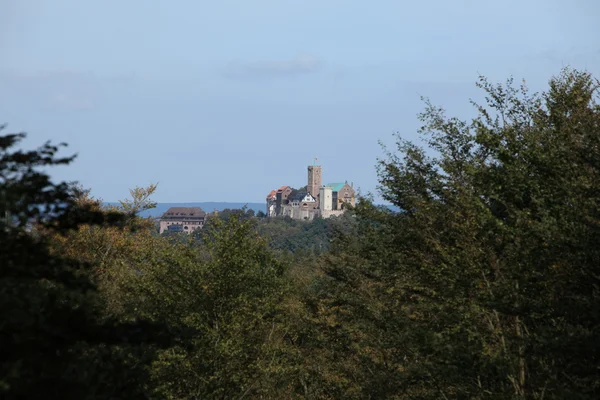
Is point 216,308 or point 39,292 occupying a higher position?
point 39,292

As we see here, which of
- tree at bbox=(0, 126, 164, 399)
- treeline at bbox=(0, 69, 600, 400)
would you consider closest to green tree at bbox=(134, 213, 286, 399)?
treeline at bbox=(0, 69, 600, 400)

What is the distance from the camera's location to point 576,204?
1573cm

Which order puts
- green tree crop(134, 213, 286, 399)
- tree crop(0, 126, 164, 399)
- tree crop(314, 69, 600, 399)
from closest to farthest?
tree crop(0, 126, 164, 399) < tree crop(314, 69, 600, 399) < green tree crop(134, 213, 286, 399)

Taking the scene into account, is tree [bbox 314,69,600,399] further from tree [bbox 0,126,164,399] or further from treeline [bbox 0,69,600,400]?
tree [bbox 0,126,164,399]

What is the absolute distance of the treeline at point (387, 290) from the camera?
8406mm

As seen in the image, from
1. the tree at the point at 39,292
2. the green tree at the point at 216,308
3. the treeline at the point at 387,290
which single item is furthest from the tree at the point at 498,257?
the tree at the point at 39,292

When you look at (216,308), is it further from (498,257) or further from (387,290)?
(498,257)

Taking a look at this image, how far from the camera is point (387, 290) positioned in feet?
85.3

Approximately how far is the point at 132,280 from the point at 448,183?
10.8 metres

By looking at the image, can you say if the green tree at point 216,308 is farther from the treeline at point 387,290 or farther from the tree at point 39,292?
the tree at point 39,292

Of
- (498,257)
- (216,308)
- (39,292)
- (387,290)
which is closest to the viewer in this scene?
(39,292)

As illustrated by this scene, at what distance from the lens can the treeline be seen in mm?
8406

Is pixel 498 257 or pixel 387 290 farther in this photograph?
pixel 387 290

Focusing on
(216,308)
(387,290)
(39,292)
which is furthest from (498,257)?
(39,292)
